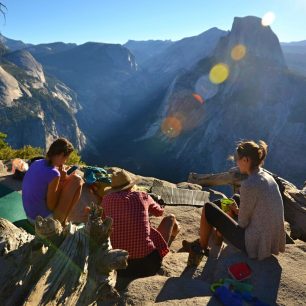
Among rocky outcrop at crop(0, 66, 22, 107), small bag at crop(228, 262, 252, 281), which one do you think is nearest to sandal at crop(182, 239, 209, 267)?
small bag at crop(228, 262, 252, 281)

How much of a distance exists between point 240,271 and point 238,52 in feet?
428

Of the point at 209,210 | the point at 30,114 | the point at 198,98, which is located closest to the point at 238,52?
the point at 198,98

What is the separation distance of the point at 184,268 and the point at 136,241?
4.28 ft

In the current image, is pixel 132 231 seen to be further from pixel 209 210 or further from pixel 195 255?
pixel 209 210

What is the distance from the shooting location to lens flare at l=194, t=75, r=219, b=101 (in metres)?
126

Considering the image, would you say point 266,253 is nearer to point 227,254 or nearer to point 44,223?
point 227,254

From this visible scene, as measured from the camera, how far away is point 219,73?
131875mm

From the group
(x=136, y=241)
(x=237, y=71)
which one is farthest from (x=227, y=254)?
(x=237, y=71)

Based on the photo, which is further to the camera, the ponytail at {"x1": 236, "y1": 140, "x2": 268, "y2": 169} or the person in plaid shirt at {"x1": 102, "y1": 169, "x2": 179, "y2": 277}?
the ponytail at {"x1": 236, "y1": 140, "x2": 268, "y2": 169}

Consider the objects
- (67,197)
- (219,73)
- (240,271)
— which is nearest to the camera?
(240,271)

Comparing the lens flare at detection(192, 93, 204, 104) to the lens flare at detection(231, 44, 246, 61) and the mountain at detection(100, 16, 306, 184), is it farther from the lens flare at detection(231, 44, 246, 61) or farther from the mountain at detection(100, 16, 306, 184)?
the lens flare at detection(231, 44, 246, 61)

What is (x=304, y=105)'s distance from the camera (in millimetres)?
106125

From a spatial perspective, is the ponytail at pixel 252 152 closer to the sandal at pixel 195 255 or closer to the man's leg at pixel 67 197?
the sandal at pixel 195 255

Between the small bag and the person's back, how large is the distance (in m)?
0.36
